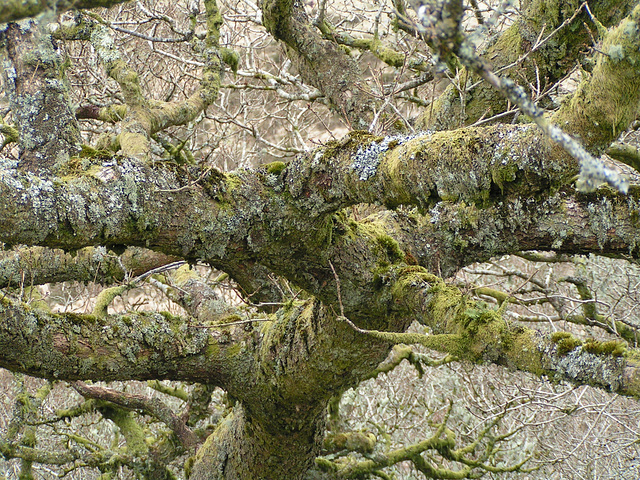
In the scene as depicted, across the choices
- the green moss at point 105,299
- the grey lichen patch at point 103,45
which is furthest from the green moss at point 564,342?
the grey lichen patch at point 103,45

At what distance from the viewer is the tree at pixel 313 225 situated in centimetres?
169

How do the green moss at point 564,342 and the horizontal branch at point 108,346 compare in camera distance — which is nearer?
the green moss at point 564,342

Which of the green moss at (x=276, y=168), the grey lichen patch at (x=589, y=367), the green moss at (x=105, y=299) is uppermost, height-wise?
the green moss at (x=276, y=168)

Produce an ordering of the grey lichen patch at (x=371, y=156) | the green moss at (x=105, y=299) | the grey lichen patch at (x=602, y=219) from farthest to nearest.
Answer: the green moss at (x=105, y=299) < the grey lichen patch at (x=602, y=219) < the grey lichen patch at (x=371, y=156)

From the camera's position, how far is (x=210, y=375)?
318 centimetres

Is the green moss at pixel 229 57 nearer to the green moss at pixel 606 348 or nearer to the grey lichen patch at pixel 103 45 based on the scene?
the grey lichen patch at pixel 103 45

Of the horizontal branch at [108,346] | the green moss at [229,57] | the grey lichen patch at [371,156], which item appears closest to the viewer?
the grey lichen patch at [371,156]

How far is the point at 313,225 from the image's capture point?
2342mm

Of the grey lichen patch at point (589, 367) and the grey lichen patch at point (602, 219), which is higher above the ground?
the grey lichen patch at point (602, 219)

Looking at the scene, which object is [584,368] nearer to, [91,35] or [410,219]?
[410,219]

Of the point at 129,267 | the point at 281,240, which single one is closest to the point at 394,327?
the point at 281,240

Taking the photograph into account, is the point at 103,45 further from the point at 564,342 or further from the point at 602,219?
the point at 564,342

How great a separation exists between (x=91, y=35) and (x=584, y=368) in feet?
12.6

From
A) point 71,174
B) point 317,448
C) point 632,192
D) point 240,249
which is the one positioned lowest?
point 317,448
